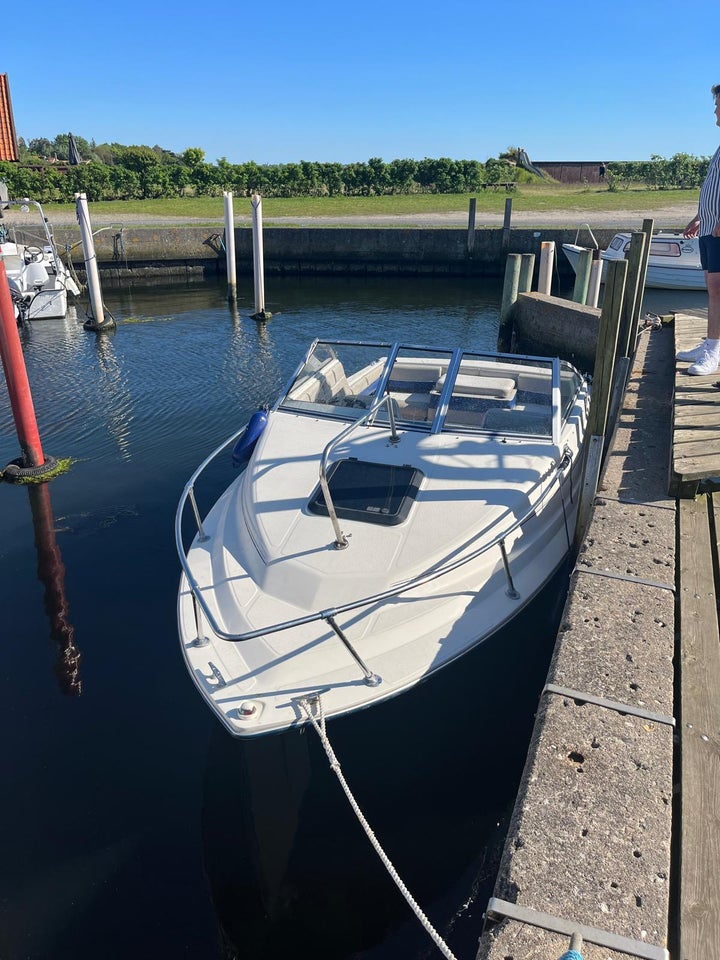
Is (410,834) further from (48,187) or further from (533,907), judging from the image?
(48,187)

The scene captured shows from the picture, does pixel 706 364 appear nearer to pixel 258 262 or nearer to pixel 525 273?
pixel 525 273

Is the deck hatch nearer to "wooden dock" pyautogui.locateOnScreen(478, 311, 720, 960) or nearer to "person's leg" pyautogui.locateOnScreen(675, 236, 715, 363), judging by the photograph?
"wooden dock" pyautogui.locateOnScreen(478, 311, 720, 960)

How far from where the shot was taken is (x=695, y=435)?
17.3 ft

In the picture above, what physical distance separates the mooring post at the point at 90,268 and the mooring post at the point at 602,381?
13.9 meters

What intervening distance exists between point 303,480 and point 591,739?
3.07m

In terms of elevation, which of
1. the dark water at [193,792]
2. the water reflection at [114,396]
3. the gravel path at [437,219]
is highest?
the gravel path at [437,219]

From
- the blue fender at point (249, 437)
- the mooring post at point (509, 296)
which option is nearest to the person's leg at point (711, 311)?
the blue fender at point (249, 437)

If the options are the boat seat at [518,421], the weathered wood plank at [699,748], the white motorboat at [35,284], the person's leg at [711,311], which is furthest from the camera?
the white motorboat at [35,284]

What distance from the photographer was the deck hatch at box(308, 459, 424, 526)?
500cm

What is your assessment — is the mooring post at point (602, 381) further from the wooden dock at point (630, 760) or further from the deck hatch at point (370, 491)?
the deck hatch at point (370, 491)

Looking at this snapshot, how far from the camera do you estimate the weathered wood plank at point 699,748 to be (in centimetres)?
238

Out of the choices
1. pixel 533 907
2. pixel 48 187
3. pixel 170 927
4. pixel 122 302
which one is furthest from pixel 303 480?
pixel 48 187

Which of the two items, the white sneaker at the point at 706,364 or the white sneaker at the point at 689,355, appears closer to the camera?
the white sneaker at the point at 706,364

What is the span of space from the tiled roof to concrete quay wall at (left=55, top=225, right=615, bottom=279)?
1092 centimetres
